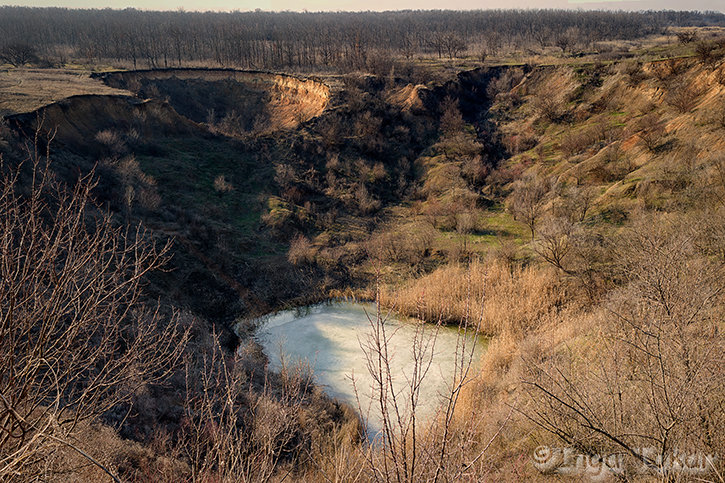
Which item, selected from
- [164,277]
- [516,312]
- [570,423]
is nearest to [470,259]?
[516,312]

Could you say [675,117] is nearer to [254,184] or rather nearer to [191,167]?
[254,184]

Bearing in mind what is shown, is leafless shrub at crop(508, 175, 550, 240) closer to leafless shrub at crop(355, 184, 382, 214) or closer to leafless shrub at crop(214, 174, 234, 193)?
leafless shrub at crop(355, 184, 382, 214)

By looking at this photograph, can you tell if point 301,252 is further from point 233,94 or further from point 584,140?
point 233,94

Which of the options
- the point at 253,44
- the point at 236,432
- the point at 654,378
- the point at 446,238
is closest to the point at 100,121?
the point at 446,238

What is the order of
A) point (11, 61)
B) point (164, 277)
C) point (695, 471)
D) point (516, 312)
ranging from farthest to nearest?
point (11, 61)
point (164, 277)
point (516, 312)
point (695, 471)

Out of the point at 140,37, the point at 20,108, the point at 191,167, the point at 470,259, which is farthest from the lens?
the point at 140,37

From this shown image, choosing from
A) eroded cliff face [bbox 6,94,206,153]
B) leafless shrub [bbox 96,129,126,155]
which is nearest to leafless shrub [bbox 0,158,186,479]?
eroded cliff face [bbox 6,94,206,153]

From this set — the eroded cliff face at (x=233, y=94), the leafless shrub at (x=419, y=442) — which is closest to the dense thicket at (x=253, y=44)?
the eroded cliff face at (x=233, y=94)
